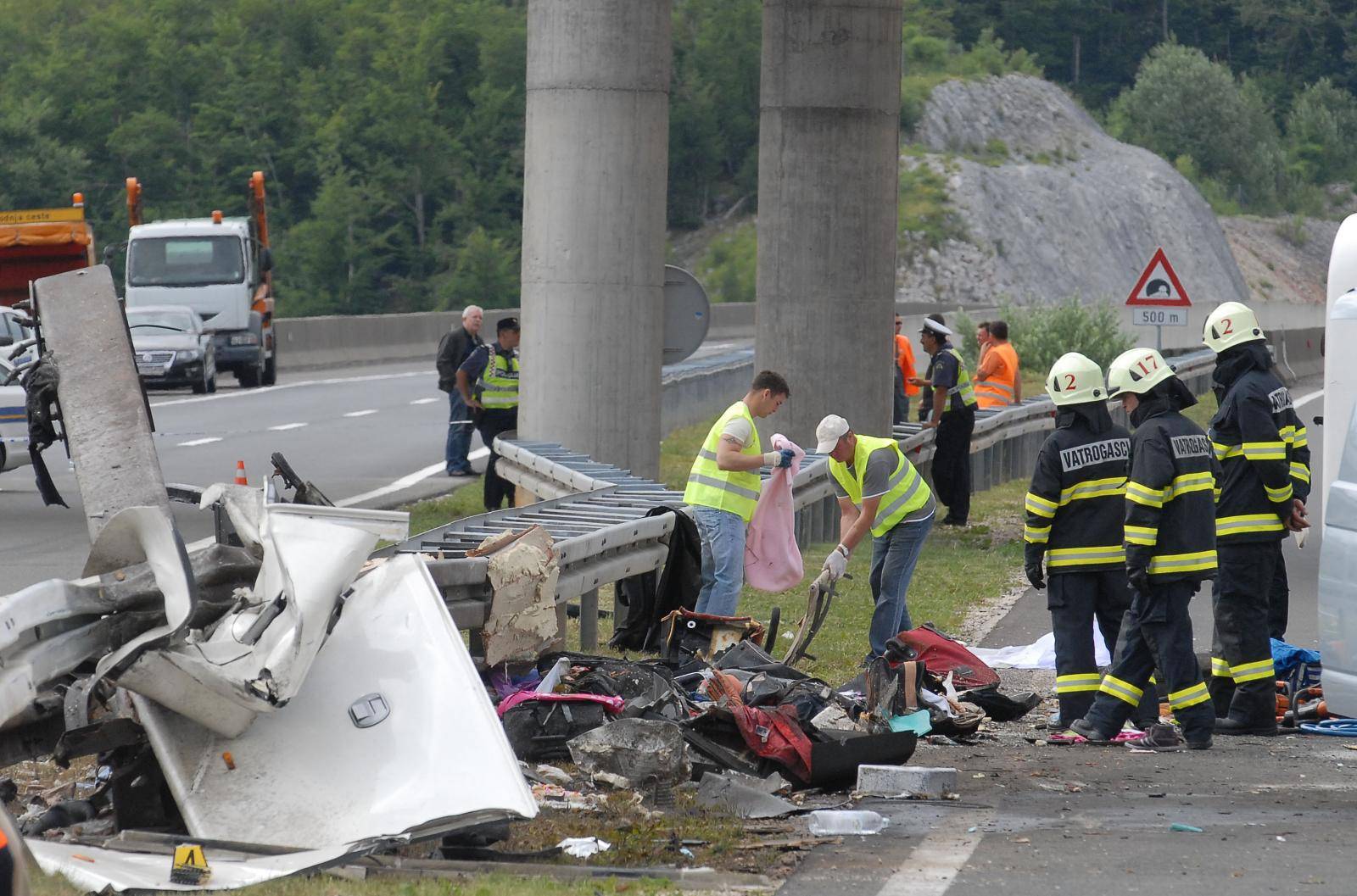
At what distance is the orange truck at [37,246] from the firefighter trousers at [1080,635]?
25815 mm

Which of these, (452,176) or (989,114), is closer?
(452,176)

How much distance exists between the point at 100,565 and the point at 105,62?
266 ft

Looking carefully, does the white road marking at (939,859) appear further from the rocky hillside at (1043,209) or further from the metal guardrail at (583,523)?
the rocky hillside at (1043,209)

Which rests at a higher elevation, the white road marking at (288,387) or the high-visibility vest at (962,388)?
the high-visibility vest at (962,388)

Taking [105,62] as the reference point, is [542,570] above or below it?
below

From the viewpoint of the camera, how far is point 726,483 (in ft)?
38.7

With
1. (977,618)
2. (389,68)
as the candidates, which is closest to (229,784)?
(977,618)

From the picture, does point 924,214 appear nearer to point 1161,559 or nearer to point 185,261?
point 185,261

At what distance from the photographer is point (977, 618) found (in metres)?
13.8

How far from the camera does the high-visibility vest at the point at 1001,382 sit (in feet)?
72.6

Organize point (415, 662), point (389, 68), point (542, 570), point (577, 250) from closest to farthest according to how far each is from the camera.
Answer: point (415, 662)
point (542, 570)
point (577, 250)
point (389, 68)

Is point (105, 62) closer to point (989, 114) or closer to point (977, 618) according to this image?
point (989, 114)

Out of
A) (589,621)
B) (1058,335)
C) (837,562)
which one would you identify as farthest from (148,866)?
(1058,335)

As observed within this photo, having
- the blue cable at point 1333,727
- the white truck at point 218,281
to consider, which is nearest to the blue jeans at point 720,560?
the blue cable at point 1333,727
